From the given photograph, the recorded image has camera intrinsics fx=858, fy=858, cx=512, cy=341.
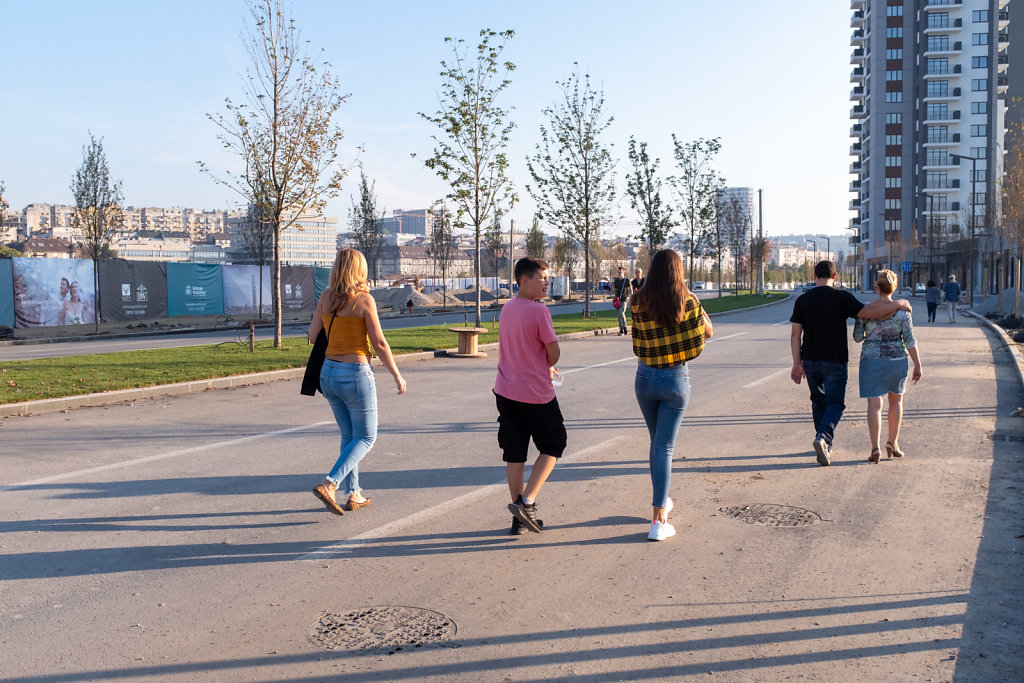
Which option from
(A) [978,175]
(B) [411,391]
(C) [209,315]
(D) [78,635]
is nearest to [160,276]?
(C) [209,315]

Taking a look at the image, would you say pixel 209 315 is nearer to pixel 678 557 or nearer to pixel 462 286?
pixel 678 557

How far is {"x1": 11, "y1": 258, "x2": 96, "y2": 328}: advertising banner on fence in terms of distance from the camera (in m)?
27.7

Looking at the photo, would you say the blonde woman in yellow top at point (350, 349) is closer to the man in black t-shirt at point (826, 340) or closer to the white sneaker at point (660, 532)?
the white sneaker at point (660, 532)

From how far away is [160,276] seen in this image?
33.2m

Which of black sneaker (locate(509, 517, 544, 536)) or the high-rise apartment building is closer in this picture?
black sneaker (locate(509, 517, 544, 536))

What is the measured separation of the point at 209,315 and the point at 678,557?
32.6m

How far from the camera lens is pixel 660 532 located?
5.62m

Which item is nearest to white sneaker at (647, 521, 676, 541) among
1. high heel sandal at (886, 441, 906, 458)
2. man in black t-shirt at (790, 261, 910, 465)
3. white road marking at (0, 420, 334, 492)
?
man in black t-shirt at (790, 261, 910, 465)

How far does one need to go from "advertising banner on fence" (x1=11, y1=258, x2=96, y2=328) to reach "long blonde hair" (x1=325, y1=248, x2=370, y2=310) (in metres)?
25.5

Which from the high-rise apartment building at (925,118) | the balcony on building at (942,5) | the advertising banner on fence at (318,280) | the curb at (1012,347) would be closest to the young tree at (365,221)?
the advertising banner on fence at (318,280)

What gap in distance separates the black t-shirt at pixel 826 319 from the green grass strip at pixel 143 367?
9.53 metres

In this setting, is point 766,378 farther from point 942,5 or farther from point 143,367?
point 942,5

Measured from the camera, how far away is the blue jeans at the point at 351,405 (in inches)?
241

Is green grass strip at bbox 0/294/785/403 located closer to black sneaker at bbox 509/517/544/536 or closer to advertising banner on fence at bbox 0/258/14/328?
black sneaker at bbox 509/517/544/536
